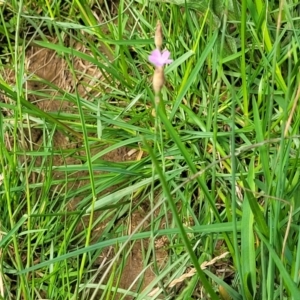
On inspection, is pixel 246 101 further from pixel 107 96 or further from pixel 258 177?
pixel 107 96

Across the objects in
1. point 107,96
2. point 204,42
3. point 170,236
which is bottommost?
point 170,236

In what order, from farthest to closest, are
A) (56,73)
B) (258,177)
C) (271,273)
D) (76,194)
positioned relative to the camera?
(56,73) → (76,194) → (258,177) → (271,273)

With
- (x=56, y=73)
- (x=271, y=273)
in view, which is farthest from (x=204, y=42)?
(x=271, y=273)

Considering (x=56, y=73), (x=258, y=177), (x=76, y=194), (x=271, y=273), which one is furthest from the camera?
(x=56, y=73)

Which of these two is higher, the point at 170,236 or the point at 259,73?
the point at 259,73

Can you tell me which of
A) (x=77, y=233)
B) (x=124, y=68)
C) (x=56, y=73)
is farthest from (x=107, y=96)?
(x=77, y=233)

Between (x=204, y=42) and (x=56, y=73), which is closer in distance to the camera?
(x=204, y=42)
